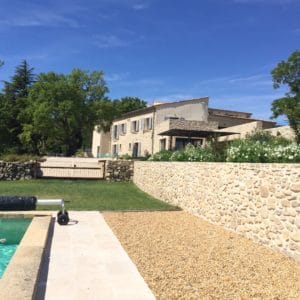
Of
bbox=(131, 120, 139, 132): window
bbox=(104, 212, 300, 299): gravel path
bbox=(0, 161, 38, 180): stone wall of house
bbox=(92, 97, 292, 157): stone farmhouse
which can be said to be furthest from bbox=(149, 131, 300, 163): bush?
bbox=(131, 120, 139, 132): window

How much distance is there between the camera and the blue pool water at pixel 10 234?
295 inches

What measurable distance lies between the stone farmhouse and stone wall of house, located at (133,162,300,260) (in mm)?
15192

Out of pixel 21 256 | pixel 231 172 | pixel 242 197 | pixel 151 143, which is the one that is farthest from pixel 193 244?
pixel 151 143

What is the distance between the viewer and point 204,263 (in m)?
6.33

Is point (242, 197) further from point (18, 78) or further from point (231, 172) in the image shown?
point (18, 78)

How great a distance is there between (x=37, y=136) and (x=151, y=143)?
12882mm

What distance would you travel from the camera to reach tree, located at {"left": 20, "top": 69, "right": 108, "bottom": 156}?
3775cm

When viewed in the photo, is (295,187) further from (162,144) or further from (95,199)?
(162,144)

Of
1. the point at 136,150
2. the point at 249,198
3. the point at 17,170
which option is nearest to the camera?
the point at 249,198

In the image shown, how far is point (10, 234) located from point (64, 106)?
1177 inches

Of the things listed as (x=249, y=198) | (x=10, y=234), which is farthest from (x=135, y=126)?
(x=249, y=198)

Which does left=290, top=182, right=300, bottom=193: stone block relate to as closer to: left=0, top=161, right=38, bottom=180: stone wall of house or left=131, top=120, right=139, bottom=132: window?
left=0, top=161, right=38, bottom=180: stone wall of house

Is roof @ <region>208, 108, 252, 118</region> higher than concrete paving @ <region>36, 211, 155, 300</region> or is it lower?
higher

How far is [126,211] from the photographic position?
465 inches
